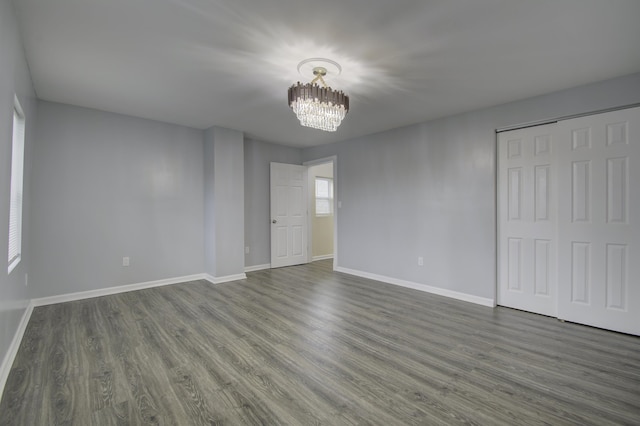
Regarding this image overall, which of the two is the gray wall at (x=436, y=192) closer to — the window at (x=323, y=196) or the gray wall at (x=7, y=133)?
the window at (x=323, y=196)

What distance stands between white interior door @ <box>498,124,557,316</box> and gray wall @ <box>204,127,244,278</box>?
12.7 feet

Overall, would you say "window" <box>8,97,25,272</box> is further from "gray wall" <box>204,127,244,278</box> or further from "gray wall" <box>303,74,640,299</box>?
"gray wall" <box>303,74,640,299</box>

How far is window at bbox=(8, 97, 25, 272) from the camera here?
8.64ft

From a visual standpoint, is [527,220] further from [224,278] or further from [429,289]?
[224,278]

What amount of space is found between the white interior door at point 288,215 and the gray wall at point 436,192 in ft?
3.54

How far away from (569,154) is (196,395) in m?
4.14

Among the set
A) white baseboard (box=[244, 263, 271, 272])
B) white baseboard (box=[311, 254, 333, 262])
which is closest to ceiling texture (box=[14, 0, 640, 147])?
white baseboard (box=[244, 263, 271, 272])

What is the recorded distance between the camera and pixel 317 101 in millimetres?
2635

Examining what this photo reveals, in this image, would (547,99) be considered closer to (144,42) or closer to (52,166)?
(144,42)

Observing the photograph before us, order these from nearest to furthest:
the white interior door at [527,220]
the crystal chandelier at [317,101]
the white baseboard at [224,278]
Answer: the crystal chandelier at [317,101] < the white interior door at [527,220] < the white baseboard at [224,278]

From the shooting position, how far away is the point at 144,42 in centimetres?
233

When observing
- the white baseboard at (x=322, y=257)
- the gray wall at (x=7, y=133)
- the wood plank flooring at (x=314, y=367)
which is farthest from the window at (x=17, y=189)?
the white baseboard at (x=322, y=257)

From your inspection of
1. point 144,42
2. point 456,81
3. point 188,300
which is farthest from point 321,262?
point 144,42

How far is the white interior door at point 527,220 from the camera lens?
334cm
